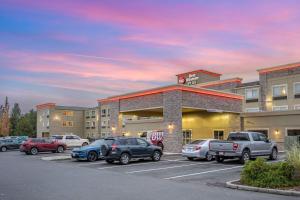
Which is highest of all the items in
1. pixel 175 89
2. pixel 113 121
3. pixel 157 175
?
pixel 175 89

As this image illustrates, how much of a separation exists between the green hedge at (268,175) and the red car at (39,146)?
1034 inches

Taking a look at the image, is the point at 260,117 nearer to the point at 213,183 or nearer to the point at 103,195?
the point at 213,183

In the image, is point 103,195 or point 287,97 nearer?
point 103,195

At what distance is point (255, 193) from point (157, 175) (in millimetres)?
6159

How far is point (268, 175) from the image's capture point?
12875 millimetres

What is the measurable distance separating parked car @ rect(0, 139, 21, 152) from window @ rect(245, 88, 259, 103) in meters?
34.5

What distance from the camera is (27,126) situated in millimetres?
101812

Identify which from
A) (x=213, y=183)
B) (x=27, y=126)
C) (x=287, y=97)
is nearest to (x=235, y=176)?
(x=213, y=183)

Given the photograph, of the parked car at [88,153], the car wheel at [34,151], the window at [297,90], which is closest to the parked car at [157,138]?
the parked car at [88,153]

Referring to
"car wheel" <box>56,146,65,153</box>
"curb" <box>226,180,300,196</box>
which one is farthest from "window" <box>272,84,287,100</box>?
"curb" <box>226,180,300,196</box>

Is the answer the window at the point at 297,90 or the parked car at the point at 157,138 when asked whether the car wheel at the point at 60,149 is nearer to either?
the parked car at the point at 157,138

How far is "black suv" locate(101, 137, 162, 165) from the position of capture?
76.1 ft

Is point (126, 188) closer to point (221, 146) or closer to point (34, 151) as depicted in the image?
point (221, 146)

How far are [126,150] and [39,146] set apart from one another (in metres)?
15.9
